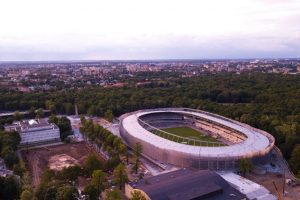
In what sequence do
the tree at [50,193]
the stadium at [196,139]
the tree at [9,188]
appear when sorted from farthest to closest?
the stadium at [196,139], the tree at [9,188], the tree at [50,193]

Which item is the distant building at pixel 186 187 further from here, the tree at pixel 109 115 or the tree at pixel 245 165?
the tree at pixel 109 115

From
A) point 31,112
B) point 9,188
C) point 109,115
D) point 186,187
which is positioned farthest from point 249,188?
point 31,112

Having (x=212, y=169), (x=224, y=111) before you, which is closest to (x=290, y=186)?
(x=212, y=169)

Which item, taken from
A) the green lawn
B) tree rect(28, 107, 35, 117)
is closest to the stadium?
the green lawn

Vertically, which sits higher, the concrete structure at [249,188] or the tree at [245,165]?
the tree at [245,165]

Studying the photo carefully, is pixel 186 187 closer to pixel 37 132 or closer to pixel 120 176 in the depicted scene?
pixel 120 176

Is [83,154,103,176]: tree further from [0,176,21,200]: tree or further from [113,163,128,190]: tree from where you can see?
[0,176,21,200]: tree

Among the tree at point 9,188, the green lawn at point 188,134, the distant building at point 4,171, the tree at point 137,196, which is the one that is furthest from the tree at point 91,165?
the green lawn at point 188,134
